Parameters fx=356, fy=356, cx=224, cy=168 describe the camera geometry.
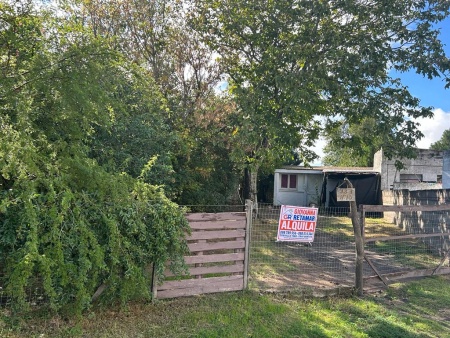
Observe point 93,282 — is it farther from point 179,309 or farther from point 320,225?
point 320,225

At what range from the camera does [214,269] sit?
17.1 feet

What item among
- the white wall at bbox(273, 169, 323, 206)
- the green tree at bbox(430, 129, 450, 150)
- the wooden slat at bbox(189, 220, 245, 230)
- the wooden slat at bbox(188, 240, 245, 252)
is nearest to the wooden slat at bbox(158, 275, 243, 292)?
the wooden slat at bbox(188, 240, 245, 252)

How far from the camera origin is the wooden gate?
5.02m

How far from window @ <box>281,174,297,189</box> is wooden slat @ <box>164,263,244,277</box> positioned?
656 inches

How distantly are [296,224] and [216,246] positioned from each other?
1533 millimetres

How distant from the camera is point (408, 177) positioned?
1767cm

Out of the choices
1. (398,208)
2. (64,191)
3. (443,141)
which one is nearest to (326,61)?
(398,208)

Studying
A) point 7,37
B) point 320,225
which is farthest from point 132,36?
point 320,225

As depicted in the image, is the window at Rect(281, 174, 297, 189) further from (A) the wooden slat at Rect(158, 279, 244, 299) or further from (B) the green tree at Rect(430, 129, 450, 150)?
(B) the green tree at Rect(430, 129, 450, 150)

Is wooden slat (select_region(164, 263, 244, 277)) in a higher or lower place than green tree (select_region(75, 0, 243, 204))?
lower

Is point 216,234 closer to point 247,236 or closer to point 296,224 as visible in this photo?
point 247,236

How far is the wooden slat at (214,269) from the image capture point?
504 centimetres

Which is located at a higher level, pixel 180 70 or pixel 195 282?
pixel 180 70

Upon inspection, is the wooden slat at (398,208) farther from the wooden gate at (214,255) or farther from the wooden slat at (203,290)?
the wooden slat at (203,290)
